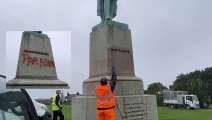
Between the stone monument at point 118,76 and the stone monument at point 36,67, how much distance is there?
7439mm

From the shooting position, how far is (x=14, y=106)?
159 cm

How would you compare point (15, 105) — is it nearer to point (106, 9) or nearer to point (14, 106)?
point (14, 106)

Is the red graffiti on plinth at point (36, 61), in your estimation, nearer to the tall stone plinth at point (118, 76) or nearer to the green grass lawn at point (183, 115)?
the tall stone plinth at point (118, 76)

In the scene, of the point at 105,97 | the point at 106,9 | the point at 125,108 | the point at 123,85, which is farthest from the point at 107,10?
the point at 105,97

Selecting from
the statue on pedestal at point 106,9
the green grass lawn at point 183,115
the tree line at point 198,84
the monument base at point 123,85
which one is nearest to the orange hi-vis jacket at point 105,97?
the monument base at point 123,85

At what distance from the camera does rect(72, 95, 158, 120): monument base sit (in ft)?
31.5

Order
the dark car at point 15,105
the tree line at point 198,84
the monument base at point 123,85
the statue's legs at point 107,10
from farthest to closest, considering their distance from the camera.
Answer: the tree line at point 198,84 → the statue's legs at point 107,10 → the monument base at point 123,85 → the dark car at point 15,105

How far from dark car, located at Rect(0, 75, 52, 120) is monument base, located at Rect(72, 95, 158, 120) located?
7799 millimetres

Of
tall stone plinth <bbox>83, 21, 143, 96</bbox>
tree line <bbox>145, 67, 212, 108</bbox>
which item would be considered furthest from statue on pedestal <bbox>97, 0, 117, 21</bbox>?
tree line <bbox>145, 67, 212, 108</bbox>

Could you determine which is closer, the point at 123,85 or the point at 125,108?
the point at 125,108

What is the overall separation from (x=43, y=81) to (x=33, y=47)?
29cm

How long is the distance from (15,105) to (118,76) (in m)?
8.89

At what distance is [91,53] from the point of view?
11328mm

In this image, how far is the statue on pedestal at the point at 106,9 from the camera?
38.1 feet
